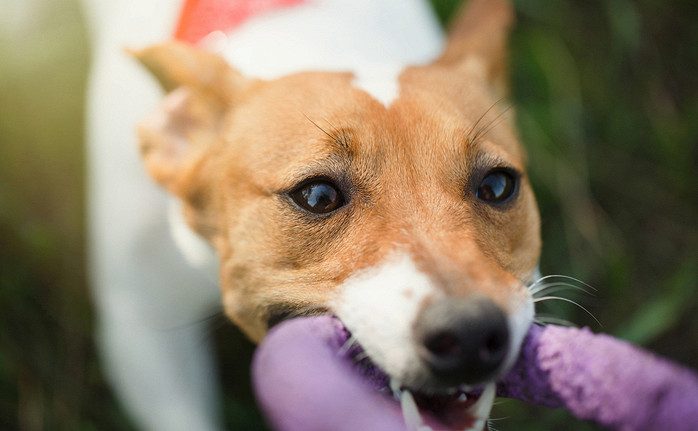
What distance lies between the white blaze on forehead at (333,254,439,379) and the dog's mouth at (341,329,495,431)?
5 cm

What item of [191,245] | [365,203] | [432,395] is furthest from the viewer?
[191,245]

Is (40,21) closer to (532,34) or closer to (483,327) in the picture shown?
(532,34)

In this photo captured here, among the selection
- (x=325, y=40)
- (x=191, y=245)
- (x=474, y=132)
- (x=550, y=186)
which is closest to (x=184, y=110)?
(x=191, y=245)

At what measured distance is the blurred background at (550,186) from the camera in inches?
142

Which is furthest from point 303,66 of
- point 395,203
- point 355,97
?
point 395,203

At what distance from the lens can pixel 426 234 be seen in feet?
6.61

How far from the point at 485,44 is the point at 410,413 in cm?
159

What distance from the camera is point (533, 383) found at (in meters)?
1.97

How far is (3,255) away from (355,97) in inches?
94.9

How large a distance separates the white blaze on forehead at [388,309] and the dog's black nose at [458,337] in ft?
0.13

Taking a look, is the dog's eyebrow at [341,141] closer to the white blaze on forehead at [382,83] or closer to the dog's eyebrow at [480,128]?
the white blaze on forehead at [382,83]

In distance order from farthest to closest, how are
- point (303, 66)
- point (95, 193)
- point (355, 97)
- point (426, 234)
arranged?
point (95, 193)
point (303, 66)
point (355, 97)
point (426, 234)

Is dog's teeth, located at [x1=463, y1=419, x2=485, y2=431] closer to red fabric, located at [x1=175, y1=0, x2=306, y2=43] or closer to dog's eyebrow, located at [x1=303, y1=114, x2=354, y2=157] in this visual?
dog's eyebrow, located at [x1=303, y1=114, x2=354, y2=157]

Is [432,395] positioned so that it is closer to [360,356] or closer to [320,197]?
[360,356]
